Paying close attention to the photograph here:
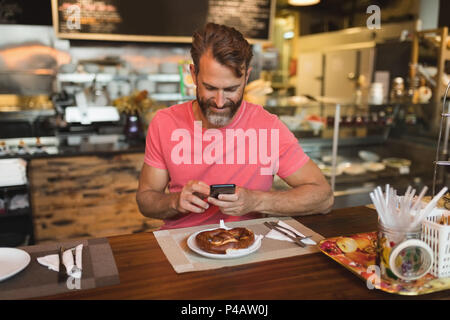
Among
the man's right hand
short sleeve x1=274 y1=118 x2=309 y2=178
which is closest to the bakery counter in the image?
short sleeve x1=274 y1=118 x2=309 y2=178

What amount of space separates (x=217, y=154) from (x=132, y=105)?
5.86 ft

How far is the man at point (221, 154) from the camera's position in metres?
1.59

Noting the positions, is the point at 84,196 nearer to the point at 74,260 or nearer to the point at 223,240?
the point at 74,260

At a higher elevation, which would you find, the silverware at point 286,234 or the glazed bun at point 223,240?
the glazed bun at point 223,240

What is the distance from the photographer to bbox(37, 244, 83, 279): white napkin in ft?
3.61

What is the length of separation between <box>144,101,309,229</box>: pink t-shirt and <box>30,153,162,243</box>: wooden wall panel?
1271 millimetres

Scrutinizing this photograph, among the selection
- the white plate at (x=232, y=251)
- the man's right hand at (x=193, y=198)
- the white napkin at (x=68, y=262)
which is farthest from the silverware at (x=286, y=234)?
the white napkin at (x=68, y=262)

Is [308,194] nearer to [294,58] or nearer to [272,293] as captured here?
[272,293]

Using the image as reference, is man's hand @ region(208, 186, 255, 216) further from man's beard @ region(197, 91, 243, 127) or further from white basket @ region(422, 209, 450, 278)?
white basket @ region(422, 209, 450, 278)

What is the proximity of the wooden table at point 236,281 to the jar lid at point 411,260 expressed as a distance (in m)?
0.06

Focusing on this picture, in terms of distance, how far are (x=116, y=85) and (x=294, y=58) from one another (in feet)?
13.9

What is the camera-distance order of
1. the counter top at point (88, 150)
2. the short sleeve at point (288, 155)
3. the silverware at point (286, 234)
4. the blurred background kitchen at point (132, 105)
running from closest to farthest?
the silverware at point (286, 234) → the short sleeve at point (288, 155) → the counter top at point (88, 150) → the blurred background kitchen at point (132, 105)

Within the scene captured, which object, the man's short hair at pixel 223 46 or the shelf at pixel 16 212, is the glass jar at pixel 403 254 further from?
the shelf at pixel 16 212

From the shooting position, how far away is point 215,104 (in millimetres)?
1611
